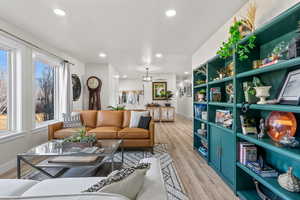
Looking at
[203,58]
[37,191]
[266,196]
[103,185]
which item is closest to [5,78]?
[37,191]

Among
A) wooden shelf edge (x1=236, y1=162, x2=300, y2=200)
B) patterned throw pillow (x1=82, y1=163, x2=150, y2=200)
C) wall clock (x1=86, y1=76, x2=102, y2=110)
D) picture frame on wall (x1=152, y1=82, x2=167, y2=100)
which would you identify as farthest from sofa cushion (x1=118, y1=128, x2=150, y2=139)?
picture frame on wall (x1=152, y1=82, x2=167, y2=100)

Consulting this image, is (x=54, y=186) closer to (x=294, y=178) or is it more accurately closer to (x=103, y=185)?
(x=103, y=185)

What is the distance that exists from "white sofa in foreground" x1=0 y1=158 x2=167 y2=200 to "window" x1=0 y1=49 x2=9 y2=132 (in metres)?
2.18

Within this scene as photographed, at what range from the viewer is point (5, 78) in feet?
9.10

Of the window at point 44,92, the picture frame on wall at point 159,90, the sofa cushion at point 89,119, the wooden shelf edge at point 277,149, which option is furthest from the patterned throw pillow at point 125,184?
the picture frame on wall at point 159,90

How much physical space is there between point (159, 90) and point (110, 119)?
4.64 meters

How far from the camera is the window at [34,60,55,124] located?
3529 mm

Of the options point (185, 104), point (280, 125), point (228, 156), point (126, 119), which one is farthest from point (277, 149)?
point (185, 104)

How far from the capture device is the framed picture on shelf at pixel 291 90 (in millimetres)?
1240

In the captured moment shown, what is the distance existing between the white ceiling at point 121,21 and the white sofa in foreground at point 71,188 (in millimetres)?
2123

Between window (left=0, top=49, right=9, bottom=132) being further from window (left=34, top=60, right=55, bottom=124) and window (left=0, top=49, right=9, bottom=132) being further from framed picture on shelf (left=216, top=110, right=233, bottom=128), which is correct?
framed picture on shelf (left=216, top=110, right=233, bottom=128)

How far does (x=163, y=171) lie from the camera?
243 centimetres

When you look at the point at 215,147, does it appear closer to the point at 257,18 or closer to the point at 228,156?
the point at 228,156

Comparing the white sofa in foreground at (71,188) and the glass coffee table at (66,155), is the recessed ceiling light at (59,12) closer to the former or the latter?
the glass coffee table at (66,155)
